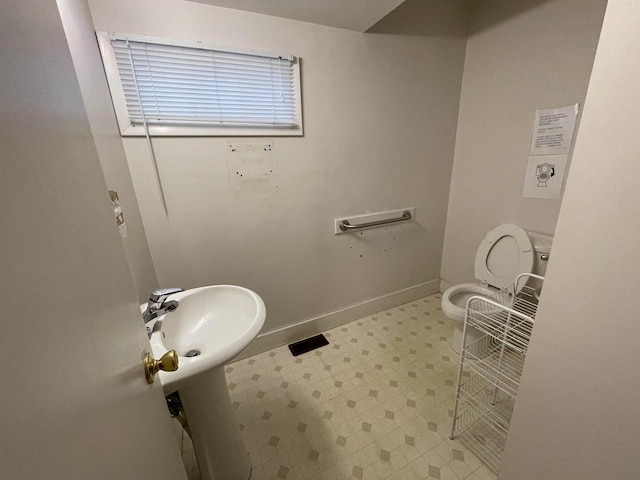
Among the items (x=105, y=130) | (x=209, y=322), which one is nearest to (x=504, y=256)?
(x=209, y=322)

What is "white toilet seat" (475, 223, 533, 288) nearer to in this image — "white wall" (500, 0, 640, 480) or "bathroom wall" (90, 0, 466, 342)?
"bathroom wall" (90, 0, 466, 342)

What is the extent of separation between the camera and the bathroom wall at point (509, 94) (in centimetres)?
144

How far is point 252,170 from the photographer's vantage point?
1551mm

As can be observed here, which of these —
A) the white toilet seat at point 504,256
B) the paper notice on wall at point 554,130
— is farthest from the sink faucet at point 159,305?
the paper notice on wall at point 554,130

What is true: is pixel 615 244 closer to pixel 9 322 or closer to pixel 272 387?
pixel 9 322

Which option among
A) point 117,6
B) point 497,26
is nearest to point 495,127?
point 497,26

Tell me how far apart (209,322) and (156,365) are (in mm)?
572

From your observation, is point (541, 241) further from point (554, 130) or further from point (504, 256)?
point (554, 130)

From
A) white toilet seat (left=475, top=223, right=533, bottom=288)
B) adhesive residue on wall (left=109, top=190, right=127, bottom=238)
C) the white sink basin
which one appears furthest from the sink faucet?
white toilet seat (left=475, top=223, right=533, bottom=288)

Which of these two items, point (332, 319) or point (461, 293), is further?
point (332, 319)

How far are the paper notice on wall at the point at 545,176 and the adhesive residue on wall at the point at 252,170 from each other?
67.9 inches

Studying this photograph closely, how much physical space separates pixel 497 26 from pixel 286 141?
170cm

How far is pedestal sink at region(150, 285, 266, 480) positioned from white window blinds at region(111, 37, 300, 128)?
95cm

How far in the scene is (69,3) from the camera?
0.85 metres
